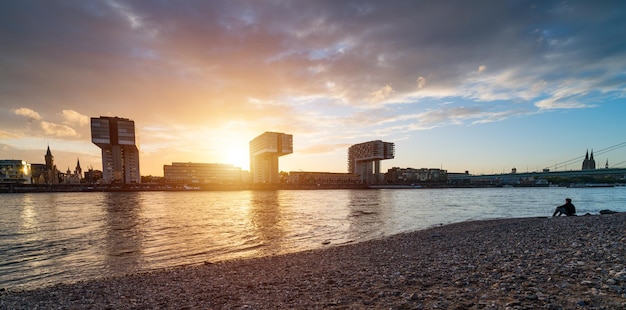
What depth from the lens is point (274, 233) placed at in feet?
90.0

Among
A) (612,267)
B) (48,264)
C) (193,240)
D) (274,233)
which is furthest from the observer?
(274,233)

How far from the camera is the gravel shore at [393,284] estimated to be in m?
6.66

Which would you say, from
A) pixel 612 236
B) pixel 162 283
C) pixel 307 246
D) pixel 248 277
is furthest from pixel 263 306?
pixel 612 236

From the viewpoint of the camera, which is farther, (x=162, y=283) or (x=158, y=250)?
(x=158, y=250)

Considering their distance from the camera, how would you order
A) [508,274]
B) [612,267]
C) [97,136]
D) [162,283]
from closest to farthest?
[612,267] < [508,274] < [162,283] < [97,136]

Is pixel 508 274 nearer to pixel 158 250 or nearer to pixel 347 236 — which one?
pixel 347 236

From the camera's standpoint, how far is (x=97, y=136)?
195m

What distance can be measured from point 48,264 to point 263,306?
1672cm

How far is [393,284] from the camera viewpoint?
29.1 feet

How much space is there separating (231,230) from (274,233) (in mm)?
5189

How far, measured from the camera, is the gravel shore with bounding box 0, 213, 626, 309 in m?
6.66

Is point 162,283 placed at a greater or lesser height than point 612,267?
lesser

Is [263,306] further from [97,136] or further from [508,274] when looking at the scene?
[97,136]

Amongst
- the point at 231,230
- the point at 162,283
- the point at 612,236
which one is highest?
the point at 612,236
